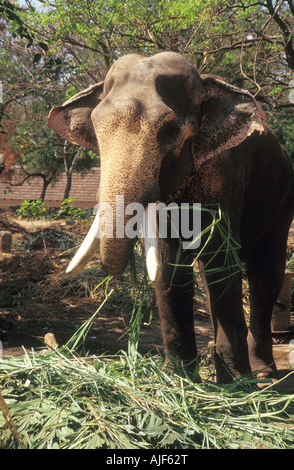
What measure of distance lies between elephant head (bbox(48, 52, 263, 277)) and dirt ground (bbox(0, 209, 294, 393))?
66.4 inches

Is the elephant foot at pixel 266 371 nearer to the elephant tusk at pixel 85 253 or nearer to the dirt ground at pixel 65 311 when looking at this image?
the dirt ground at pixel 65 311

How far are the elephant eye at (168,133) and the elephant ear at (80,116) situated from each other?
623mm

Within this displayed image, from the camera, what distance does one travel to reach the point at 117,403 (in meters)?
2.34

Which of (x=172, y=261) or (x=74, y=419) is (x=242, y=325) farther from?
(x=74, y=419)

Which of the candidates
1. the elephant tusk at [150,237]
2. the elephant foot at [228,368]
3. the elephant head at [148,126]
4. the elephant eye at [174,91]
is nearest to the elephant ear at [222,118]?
the elephant head at [148,126]

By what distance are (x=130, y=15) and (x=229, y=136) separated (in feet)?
18.2

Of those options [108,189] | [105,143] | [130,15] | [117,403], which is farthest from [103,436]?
[130,15]

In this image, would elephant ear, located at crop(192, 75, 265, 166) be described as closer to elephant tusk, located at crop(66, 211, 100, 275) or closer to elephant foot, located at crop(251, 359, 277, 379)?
elephant tusk, located at crop(66, 211, 100, 275)

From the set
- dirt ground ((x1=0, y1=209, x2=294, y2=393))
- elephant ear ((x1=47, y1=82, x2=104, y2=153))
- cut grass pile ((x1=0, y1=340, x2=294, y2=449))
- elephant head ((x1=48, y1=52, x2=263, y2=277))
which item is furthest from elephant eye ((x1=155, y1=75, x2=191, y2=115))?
dirt ground ((x1=0, y1=209, x2=294, y2=393))

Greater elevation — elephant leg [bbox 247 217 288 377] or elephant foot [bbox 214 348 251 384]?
elephant leg [bbox 247 217 288 377]

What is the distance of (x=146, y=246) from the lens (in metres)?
2.43

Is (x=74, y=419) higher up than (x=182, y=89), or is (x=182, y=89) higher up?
(x=182, y=89)

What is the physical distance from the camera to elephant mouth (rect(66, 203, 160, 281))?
231cm

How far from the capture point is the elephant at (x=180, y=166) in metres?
2.37
